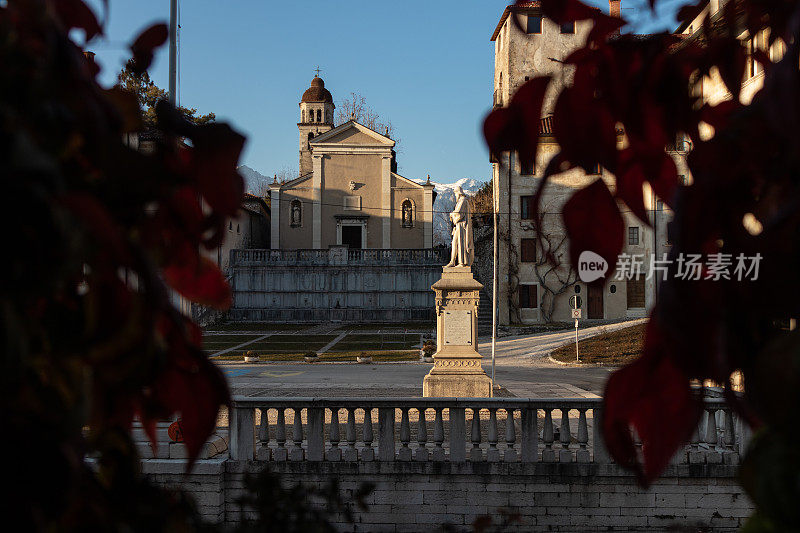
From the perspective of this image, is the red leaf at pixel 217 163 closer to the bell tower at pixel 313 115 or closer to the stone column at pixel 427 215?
the stone column at pixel 427 215

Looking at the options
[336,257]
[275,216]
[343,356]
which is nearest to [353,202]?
[275,216]

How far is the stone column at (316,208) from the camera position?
42406mm

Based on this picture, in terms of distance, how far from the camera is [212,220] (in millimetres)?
972

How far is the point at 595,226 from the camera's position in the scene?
44.7 inches

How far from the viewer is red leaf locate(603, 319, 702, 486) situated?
96cm

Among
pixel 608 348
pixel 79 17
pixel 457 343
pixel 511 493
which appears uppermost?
pixel 79 17

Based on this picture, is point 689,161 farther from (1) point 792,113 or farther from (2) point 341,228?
(2) point 341,228

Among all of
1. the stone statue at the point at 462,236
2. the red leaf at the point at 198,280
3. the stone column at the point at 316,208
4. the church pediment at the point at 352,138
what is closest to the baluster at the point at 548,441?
the stone statue at the point at 462,236

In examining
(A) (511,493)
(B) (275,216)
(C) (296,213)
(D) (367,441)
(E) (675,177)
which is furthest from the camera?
(C) (296,213)

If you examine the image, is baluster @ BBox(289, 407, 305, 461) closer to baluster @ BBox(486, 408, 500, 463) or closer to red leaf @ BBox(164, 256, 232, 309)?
baluster @ BBox(486, 408, 500, 463)

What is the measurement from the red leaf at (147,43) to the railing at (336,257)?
35911 mm

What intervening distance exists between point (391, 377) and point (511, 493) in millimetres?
11302

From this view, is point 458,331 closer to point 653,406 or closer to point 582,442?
point 582,442

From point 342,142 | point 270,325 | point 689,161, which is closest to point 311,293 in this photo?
point 270,325
